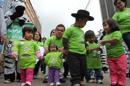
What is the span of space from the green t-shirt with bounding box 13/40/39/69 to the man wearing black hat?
25.3 inches

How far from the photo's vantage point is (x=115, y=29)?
24.1 feet

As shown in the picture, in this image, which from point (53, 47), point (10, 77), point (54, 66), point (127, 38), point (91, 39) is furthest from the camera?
point (91, 39)

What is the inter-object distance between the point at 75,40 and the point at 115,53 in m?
0.85

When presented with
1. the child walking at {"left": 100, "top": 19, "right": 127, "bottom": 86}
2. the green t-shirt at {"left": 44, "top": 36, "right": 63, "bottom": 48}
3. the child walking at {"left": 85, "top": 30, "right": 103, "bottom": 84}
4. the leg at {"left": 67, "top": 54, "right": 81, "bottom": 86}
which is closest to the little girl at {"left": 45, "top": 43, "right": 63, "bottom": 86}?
the green t-shirt at {"left": 44, "top": 36, "right": 63, "bottom": 48}

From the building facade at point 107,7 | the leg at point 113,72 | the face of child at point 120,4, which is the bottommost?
the leg at point 113,72

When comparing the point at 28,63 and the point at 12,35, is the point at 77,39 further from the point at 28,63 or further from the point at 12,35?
the point at 12,35

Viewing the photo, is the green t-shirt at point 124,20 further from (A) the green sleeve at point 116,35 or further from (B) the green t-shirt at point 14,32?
A: (B) the green t-shirt at point 14,32

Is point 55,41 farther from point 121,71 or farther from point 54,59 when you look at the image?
point 121,71

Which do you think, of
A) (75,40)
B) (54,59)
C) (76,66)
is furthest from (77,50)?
A: (54,59)

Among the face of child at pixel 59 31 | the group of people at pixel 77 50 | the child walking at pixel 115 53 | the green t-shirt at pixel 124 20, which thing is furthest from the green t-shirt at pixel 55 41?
the child walking at pixel 115 53

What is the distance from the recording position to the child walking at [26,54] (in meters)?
7.39

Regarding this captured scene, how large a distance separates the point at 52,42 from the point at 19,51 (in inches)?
60.8

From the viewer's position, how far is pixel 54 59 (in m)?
8.37

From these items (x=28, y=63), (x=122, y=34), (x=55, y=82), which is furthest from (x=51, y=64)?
(x=122, y=34)
